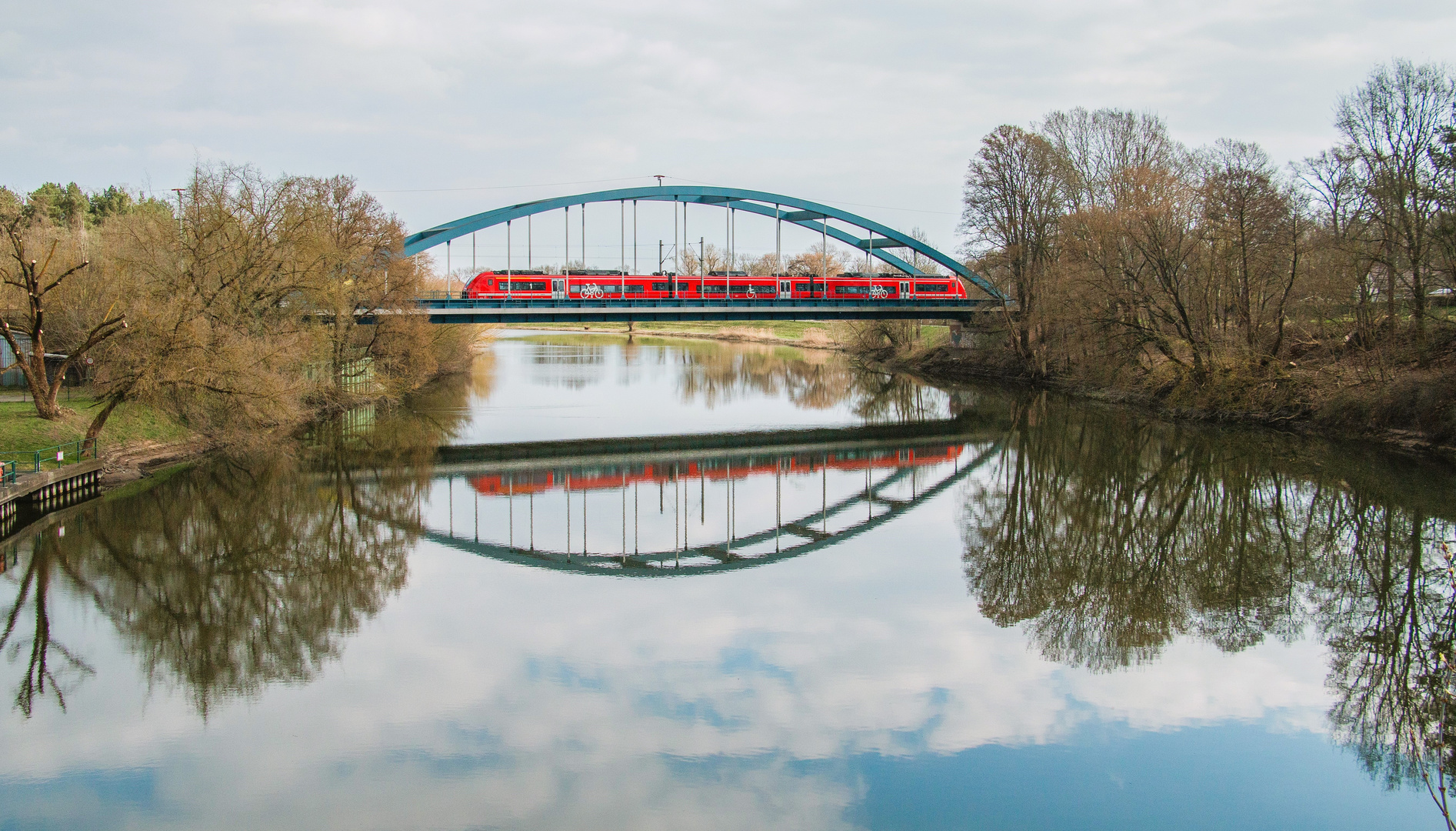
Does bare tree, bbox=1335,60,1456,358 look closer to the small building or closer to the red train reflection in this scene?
the red train reflection

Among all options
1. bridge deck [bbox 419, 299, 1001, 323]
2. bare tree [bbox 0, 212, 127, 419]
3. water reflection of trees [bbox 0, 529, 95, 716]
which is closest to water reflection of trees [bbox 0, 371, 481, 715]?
water reflection of trees [bbox 0, 529, 95, 716]

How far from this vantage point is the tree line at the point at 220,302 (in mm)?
22156

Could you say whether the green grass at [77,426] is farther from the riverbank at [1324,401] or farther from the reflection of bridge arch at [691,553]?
the riverbank at [1324,401]

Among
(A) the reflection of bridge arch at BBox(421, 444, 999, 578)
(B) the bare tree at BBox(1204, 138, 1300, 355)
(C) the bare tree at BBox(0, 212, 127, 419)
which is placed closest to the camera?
(A) the reflection of bridge arch at BBox(421, 444, 999, 578)

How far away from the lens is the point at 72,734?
9930 mm

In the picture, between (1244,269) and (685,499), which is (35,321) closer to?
(685,499)

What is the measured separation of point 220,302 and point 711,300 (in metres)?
23.6

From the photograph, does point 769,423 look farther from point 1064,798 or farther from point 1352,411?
point 1064,798

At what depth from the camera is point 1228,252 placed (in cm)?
3212

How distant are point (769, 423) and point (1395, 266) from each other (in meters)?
19.2

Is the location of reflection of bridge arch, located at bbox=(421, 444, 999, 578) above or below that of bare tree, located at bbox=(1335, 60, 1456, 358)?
below

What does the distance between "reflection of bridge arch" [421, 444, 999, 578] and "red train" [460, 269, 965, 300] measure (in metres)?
25.3

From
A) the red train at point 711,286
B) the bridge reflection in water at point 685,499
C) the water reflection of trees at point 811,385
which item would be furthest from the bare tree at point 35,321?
the water reflection of trees at point 811,385

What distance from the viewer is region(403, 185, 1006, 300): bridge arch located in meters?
45.8
